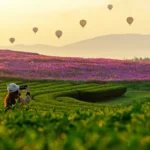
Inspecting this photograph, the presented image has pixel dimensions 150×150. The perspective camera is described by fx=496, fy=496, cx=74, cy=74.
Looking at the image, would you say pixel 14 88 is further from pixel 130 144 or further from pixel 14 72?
pixel 14 72

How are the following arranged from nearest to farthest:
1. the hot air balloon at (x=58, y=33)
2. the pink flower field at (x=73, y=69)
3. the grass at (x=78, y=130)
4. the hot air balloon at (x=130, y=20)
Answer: the grass at (x=78, y=130)
the pink flower field at (x=73, y=69)
the hot air balloon at (x=130, y=20)
the hot air balloon at (x=58, y=33)

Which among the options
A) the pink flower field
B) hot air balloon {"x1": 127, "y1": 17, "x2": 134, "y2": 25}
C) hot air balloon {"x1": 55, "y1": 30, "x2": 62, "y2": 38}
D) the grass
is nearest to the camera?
the grass

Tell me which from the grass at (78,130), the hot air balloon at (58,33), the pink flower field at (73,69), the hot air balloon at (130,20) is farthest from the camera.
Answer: the hot air balloon at (58,33)

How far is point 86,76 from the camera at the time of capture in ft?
104

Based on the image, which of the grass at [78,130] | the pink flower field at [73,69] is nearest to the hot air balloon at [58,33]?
the pink flower field at [73,69]

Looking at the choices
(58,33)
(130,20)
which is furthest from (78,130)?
(58,33)

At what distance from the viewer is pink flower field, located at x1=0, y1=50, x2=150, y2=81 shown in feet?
104

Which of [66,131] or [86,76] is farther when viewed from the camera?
[86,76]

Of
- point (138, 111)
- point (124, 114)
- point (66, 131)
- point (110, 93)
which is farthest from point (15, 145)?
point (110, 93)

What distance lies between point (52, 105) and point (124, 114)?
9478 millimetres


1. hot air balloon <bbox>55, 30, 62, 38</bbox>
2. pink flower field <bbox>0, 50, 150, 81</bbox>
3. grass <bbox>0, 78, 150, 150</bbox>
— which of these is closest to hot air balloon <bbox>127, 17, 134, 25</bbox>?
hot air balloon <bbox>55, 30, 62, 38</bbox>

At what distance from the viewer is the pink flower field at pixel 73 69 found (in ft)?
104

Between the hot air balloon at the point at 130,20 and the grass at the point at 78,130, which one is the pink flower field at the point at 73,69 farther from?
the hot air balloon at the point at 130,20

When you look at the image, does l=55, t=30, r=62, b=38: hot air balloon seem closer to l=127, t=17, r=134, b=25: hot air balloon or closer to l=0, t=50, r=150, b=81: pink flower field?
l=127, t=17, r=134, b=25: hot air balloon
